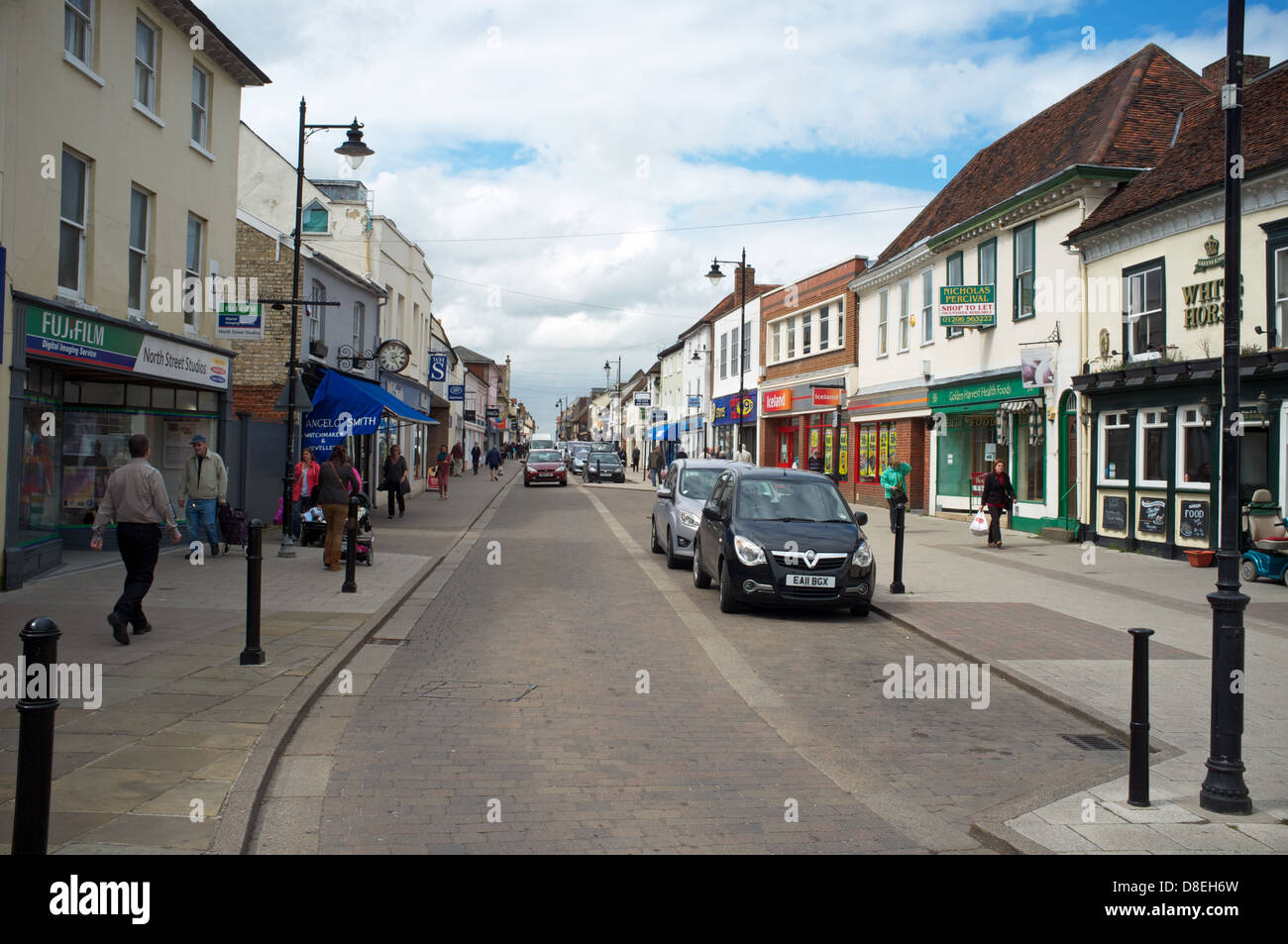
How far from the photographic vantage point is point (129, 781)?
507 centimetres

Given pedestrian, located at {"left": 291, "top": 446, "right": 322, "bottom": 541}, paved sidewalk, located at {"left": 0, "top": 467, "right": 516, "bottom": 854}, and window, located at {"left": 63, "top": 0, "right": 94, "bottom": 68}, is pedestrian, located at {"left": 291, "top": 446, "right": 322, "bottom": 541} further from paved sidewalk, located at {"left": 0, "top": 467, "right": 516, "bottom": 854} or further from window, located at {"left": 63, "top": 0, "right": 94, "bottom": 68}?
window, located at {"left": 63, "top": 0, "right": 94, "bottom": 68}

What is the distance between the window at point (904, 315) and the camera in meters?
28.1

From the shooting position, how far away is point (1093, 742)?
6.66 meters

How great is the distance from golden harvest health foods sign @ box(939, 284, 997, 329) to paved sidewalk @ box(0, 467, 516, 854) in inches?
550

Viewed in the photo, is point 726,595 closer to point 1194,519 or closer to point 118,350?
point 118,350

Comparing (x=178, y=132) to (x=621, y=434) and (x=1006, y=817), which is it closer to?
(x=1006, y=817)

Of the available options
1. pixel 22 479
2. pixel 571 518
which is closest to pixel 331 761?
pixel 22 479

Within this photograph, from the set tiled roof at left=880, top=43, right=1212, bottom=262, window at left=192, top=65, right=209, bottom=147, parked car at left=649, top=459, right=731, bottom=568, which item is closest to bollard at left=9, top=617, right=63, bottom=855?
parked car at left=649, top=459, right=731, bottom=568

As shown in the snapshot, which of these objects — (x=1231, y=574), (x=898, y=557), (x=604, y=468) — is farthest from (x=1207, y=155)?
(x=604, y=468)

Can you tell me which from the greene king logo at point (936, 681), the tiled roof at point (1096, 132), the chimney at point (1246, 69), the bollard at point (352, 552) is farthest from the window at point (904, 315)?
the greene king logo at point (936, 681)

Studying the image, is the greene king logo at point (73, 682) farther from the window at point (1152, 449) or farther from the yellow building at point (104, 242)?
the window at point (1152, 449)

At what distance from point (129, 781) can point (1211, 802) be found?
220 inches

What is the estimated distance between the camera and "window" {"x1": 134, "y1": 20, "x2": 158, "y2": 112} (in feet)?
48.1

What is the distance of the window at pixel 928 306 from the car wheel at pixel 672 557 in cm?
1356
